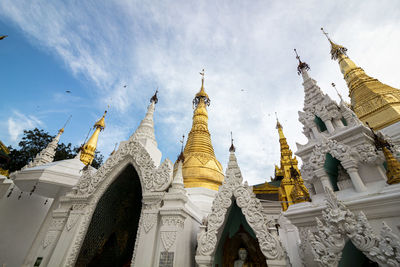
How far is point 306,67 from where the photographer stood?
6422 millimetres

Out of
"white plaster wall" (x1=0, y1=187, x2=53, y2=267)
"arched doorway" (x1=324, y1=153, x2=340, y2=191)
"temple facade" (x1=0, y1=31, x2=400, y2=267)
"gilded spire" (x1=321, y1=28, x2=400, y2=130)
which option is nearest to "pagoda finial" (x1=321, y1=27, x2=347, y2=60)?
"gilded spire" (x1=321, y1=28, x2=400, y2=130)

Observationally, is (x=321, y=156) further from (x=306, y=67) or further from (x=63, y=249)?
(x=63, y=249)

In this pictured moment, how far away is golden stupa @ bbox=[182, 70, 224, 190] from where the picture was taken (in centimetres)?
1009

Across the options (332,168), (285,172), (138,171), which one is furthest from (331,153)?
(285,172)

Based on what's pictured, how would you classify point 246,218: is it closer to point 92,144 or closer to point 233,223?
point 233,223

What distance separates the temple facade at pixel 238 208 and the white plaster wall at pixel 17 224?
0.26 ft

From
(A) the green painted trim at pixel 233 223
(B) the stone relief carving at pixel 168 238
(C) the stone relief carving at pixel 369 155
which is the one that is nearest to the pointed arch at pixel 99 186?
(B) the stone relief carving at pixel 168 238

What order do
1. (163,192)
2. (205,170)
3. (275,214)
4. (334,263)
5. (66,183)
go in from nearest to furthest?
(334,263)
(163,192)
(66,183)
(275,214)
(205,170)

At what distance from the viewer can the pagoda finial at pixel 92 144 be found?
62.8ft

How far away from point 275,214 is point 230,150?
6.67 meters

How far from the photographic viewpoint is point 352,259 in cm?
291

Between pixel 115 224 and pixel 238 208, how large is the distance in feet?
13.3

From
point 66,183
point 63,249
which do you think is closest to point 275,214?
point 63,249

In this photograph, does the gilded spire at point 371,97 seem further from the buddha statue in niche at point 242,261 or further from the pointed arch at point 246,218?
the buddha statue in niche at point 242,261
